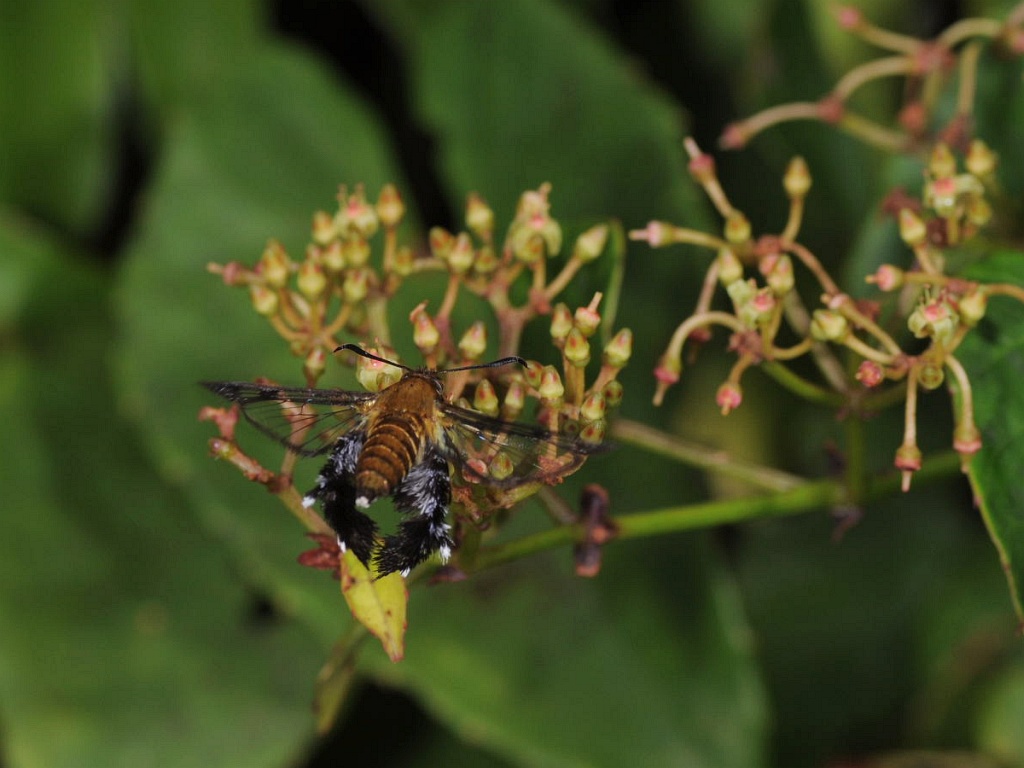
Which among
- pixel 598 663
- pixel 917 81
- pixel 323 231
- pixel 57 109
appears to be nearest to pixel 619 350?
pixel 323 231

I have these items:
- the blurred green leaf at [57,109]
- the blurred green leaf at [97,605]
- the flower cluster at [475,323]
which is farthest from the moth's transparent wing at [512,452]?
the blurred green leaf at [57,109]

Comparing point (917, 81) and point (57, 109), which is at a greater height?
point (57, 109)

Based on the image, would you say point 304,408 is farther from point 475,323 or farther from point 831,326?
point 831,326

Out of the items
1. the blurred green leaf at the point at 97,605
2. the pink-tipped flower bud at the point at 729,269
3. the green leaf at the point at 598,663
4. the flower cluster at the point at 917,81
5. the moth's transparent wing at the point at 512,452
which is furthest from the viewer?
the blurred green leaf at the point at 97,605

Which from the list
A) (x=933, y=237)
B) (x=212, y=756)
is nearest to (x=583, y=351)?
(x=933, y=237)

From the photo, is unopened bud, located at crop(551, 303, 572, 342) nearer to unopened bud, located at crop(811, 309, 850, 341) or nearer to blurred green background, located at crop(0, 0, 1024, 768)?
unopened bud, located at crop(811, 309, 850, 341)

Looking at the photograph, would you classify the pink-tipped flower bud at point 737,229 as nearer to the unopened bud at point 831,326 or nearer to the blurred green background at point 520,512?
the unopened bud at point 831,326

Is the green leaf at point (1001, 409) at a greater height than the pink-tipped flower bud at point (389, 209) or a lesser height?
lesser
